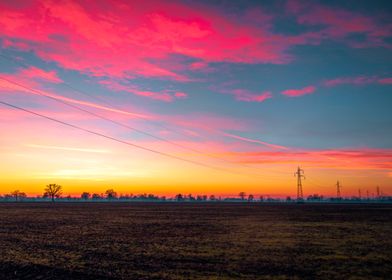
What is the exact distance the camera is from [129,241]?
29516 millimetres

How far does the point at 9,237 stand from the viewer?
32344 millimetres

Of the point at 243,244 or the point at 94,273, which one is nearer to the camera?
the point at 94,273

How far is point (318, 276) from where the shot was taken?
671 inches


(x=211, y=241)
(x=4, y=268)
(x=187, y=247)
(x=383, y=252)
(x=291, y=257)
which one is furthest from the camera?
(x=211, y=241)

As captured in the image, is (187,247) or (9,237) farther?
(9,237)

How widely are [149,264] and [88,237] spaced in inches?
563

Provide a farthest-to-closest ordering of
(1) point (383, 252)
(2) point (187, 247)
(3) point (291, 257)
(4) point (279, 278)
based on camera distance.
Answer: (2) point (187, 247), (1) point (383, 252), (3) point (291, 257), (4) point (279, 278)

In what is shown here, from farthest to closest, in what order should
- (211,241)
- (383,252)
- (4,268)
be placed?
(211,241) → (383,252) → (4,268)

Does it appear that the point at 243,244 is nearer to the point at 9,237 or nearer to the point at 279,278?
the point at 279,278

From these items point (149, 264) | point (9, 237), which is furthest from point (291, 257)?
point (9, 237)

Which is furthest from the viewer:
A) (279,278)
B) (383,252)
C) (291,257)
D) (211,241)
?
(211,241)

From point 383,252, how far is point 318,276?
9.06 meters

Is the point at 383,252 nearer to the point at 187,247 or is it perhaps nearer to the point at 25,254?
the point at 187,247

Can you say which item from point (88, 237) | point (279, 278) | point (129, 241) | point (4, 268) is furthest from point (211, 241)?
point (4, 268)
